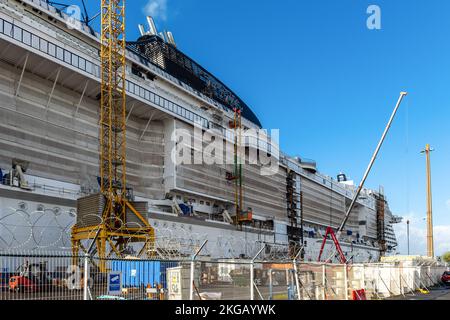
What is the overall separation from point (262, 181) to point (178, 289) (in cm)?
8562

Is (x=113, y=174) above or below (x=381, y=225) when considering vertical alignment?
above

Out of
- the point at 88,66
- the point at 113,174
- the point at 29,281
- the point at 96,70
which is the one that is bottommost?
the point at 29,281

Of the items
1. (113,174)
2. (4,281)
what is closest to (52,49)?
(113,174)

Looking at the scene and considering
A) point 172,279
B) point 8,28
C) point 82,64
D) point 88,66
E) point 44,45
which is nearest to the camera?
point 172,279

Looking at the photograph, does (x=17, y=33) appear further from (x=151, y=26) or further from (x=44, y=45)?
(x=151, y=26)

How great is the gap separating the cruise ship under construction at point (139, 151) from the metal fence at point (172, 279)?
34.3 feet

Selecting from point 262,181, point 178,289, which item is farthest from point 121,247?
point 262,181

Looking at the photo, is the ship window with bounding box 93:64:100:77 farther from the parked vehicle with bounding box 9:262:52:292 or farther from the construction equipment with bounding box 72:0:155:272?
the parked vehicle with bounding box 9:262:52:292

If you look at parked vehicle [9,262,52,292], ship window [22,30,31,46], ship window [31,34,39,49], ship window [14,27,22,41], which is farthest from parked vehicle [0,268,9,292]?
ship window [31,34,39,49]

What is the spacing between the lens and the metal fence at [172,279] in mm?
13750

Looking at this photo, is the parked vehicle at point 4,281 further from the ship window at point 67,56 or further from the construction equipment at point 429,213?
the construction equipment at point 429,213

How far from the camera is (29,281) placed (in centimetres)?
1402

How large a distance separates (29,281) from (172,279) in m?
4.69
